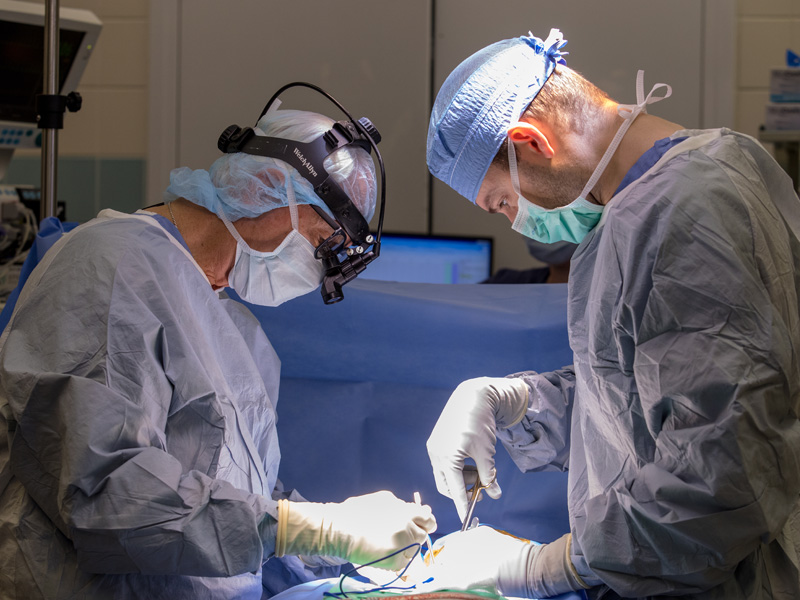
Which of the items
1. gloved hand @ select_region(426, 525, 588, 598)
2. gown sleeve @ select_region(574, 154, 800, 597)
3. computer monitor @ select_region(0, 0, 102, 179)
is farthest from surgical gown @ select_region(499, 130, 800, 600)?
computer monitor @ select_region(0, 0, 102, 179)

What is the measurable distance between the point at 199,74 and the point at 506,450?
262cm

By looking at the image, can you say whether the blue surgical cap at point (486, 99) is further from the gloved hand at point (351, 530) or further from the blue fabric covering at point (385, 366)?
the gloved hand at point (351, 530)

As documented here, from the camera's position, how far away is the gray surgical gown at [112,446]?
113 cm

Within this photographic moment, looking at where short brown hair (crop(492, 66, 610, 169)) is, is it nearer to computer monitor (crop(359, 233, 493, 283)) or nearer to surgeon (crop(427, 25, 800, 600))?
surgeon (crop(427, 25, 800, 600))

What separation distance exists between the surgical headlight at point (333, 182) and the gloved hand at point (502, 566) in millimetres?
584

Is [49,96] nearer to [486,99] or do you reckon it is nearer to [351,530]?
[486,99]

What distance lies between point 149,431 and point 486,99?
0.83m

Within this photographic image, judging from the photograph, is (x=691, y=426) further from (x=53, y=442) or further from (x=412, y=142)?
(x=412, y=142)

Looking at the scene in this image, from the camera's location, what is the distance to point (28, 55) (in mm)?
2271

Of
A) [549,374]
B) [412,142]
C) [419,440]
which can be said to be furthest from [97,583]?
[412,142]

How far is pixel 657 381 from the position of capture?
1.11 meters

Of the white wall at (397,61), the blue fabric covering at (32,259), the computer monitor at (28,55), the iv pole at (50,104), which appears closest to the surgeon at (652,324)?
the blue fabric covering at (32,259)

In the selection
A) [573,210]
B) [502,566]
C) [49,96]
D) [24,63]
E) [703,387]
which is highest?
[24,63]

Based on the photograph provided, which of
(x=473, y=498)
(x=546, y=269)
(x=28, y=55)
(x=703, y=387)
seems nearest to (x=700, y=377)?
(x=703, y=387)
